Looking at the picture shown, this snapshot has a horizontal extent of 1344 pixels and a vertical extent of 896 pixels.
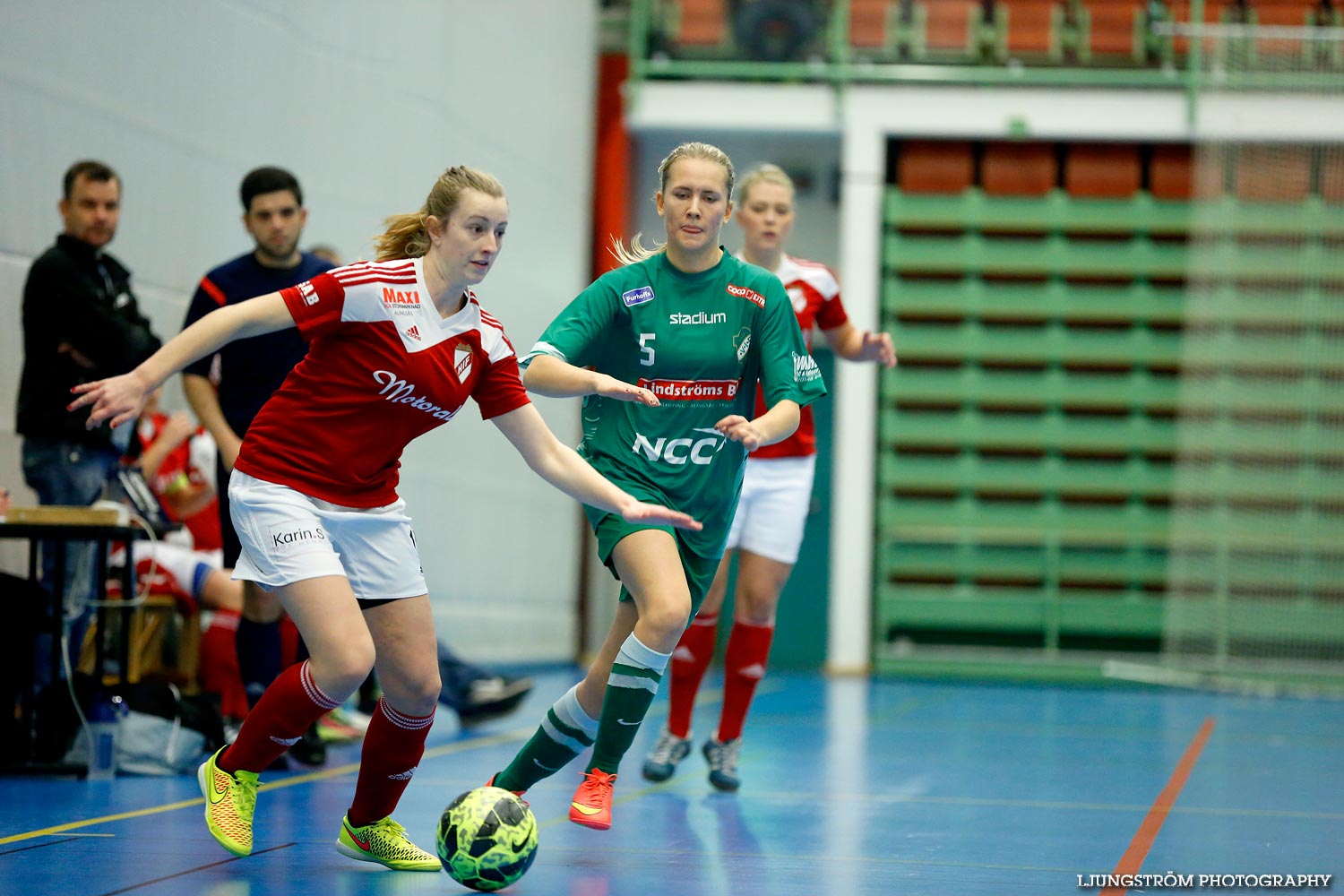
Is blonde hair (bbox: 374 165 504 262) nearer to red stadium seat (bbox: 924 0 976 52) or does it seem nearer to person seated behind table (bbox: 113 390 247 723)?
person seated behind table (bbox: 113 390 247 723)

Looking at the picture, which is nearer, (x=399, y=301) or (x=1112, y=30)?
(x=399, y=301)

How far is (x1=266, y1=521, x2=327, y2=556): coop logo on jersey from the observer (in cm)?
366

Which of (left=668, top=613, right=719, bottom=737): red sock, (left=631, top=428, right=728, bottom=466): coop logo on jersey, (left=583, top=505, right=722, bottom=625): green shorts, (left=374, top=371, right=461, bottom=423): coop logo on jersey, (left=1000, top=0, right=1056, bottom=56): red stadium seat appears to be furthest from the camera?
(left=1000, top=0, right=1056, bottom=56): red stadium seat

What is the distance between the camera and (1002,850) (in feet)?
14.1

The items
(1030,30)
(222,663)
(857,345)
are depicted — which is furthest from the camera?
(1030,30)

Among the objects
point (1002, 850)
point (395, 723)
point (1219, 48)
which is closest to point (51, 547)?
point (395, 723)

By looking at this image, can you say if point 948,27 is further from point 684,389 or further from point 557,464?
point 557,464

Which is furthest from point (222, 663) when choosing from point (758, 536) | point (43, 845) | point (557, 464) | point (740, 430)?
point (740, 430)

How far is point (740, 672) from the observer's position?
577cm

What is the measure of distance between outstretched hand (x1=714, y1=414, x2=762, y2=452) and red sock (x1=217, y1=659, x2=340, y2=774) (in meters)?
1.16

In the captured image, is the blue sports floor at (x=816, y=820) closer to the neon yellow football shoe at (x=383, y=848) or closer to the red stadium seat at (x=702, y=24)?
the neon yellow football shoe at (x=383, y=848)

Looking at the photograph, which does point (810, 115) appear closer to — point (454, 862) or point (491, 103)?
point (491, 103)

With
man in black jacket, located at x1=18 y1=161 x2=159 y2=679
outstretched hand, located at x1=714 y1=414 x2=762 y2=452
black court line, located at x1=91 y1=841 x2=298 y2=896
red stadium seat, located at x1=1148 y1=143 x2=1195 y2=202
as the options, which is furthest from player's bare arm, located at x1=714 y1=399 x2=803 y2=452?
red stadium seat, located at x1=1148 y1=143 x2=1195 y2=202

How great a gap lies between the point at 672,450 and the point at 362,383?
96 cm
